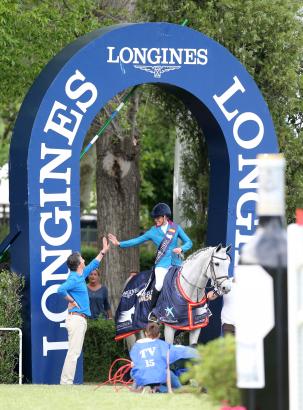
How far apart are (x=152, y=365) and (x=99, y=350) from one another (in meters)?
4.43

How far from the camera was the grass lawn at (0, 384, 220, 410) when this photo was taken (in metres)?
11.4

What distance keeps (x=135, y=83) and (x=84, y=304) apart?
3.03m

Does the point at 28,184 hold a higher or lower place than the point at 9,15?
lower

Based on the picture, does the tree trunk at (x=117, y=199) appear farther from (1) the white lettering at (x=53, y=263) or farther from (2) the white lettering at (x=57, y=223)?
(1) the white lettering at (x=53, y=263)

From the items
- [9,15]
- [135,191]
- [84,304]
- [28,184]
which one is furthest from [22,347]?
[135,191]

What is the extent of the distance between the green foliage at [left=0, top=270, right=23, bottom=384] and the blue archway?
15 cm

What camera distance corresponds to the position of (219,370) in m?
7.70

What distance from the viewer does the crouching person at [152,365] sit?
42.8ft

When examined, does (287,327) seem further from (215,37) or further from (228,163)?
(215,37)

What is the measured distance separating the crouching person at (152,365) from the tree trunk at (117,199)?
8976 mm

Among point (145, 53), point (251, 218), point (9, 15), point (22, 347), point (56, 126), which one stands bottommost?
point (22, 347)

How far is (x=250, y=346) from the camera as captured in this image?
7.27m

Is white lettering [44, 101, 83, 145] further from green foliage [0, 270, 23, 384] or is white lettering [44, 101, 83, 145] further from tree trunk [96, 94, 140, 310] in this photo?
tree trunk [96, 94, 140, 310]

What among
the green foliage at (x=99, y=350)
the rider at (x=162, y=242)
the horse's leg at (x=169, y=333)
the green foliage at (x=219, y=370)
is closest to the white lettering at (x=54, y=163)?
the rider at (x=162, y=242)
